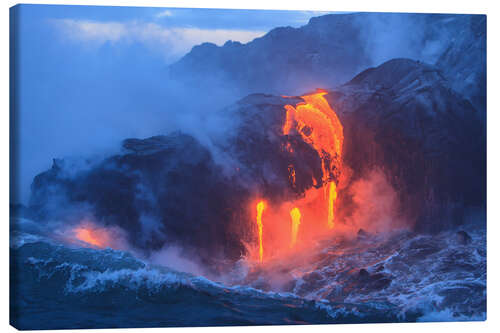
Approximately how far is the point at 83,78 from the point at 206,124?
1.69 metres

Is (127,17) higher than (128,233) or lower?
higher

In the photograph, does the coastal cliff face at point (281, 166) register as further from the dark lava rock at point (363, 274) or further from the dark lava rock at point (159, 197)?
the dark lava rock at point (363, 274)

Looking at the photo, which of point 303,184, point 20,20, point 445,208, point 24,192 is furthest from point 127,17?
point 445,208

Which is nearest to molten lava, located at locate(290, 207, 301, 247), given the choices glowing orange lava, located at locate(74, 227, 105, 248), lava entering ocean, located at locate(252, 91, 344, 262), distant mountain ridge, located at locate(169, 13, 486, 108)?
lava entering ocean, located at locate(252, 91, 344, 262)

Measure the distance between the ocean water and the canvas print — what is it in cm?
2

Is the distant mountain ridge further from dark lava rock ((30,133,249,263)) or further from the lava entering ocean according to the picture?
dark lava rock ((30,133,249,263))

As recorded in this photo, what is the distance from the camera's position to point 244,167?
392 inches

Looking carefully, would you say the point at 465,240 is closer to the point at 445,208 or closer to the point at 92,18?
the point at 445,208

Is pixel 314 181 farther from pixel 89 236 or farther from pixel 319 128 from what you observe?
pixel 89 236

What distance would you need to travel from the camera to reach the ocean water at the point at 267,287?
8.80 meters

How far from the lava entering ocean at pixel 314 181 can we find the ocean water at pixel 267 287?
34 cm

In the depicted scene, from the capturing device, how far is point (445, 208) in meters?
9.85

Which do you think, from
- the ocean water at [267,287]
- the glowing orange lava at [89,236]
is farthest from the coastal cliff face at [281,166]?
the ocean water at [267,287]

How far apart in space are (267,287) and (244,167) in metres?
1.65
